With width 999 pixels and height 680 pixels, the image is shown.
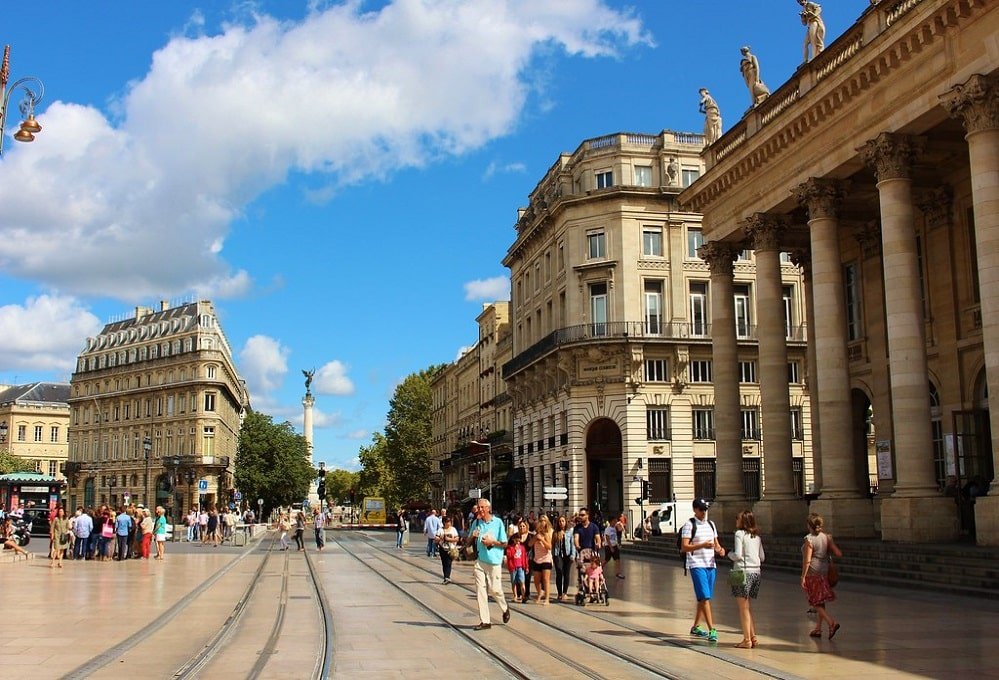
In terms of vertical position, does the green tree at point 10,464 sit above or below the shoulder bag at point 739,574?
above

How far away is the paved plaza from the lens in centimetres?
1066

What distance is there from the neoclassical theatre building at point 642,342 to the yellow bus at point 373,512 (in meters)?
45.5

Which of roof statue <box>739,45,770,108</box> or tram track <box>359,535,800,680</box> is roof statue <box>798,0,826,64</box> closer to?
roof statue <box>739,45,770,108</box>

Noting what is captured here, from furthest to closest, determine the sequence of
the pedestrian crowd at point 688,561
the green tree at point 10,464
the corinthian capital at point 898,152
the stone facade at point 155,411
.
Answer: the stone facade at point 155,411, the green tree at point 10,464, the corinthian capital at point 898,152, the pedestrian crowd at point 688,561

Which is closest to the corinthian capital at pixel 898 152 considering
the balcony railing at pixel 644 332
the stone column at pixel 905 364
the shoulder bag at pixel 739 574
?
the stone column at pixel 905 364

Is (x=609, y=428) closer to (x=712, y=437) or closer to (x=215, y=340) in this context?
(x=712, y=437)

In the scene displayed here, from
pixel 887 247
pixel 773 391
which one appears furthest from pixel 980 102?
pixel 773 391

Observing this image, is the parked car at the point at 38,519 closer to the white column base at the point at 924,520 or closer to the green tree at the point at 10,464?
the green tree at the point at 10,464

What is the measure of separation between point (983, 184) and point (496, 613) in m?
13.7

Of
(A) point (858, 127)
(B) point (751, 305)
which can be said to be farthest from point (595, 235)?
(A) point (858, 127)

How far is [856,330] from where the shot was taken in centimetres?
3275

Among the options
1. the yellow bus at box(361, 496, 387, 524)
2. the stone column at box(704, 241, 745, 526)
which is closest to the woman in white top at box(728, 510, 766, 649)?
the stone column at box(704, 241, 745, 526)

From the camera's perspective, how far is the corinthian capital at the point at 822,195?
1083 inches

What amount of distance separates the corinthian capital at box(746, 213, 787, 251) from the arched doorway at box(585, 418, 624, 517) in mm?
22470
